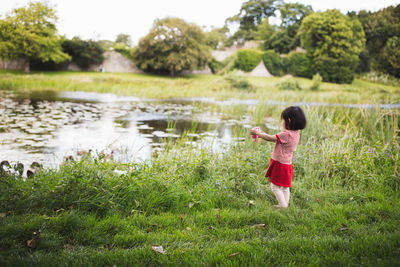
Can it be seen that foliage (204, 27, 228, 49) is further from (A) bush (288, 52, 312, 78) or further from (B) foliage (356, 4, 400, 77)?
(B) foliage (356, 4, 400, 77)

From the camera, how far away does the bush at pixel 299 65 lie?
36091mm

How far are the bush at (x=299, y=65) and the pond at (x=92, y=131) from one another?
2837cm

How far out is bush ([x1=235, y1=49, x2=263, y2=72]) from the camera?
37375 millimetres

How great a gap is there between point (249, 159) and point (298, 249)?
223 cm

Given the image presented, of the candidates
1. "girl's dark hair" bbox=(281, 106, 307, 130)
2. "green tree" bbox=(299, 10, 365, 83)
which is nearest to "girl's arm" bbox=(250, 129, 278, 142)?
"girl's dark hair" bbox=(281, 106, 307, 130)

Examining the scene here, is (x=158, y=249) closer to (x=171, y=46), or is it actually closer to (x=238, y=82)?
(x=238, y=82)

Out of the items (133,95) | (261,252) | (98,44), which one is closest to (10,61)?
(98,44)

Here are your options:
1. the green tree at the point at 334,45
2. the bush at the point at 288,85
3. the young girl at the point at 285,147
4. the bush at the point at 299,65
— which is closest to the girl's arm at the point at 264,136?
the young girl at the point at 285,147

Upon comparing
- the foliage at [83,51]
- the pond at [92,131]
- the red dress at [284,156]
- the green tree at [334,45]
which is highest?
the green tree at [334,45]

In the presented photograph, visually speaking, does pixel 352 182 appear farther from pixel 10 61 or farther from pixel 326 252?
pixel 10 61

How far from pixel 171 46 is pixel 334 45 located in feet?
69.1

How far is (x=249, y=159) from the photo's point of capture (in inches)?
179

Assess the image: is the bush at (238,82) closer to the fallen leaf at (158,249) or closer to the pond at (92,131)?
the pond at (92,131)

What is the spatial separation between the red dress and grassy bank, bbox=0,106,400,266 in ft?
1.22
